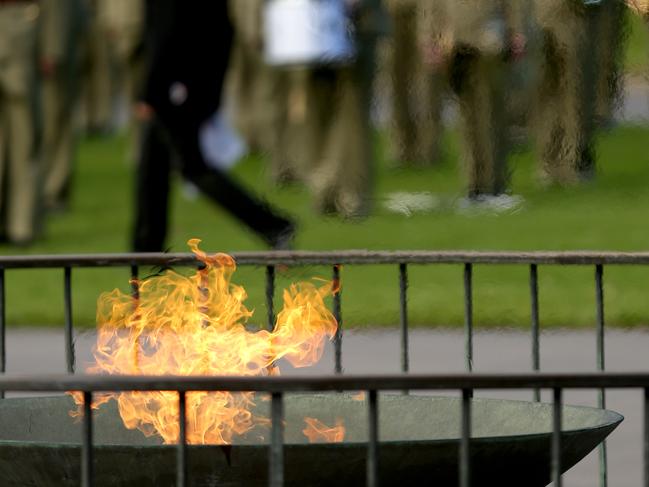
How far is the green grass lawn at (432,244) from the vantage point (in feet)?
29.6

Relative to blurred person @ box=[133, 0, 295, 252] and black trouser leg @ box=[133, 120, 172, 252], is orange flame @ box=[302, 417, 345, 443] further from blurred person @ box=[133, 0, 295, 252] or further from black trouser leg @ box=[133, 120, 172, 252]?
black trouser leg @ box=[133, 120, 172, 252]

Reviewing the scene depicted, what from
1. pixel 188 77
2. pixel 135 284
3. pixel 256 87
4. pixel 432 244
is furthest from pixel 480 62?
pixel 256 87

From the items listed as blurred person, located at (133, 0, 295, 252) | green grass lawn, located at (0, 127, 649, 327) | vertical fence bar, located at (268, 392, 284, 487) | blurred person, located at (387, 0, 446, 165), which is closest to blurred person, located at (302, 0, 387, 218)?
green grass lawn, located at (0, 127, 649, 327)

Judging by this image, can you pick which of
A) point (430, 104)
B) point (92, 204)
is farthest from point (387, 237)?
point (430, 104)

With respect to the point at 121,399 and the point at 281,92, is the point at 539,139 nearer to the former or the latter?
the point at 121,399

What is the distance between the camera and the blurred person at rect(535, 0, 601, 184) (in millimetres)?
4102

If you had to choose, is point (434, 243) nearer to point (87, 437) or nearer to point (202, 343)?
point (202, 343)

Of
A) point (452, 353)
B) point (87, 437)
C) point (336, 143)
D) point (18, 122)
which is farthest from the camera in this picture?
point (336, 143)

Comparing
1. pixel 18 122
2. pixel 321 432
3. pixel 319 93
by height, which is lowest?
pixel 321 432

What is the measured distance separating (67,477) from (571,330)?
539 centimetres

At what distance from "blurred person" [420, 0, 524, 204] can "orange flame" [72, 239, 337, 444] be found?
0.59 meters

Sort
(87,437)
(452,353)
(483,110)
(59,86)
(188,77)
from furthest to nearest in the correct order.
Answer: (59,86) → (188,77) → (452,353) → (483,110) → (87,437)

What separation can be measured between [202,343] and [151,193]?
Result: 6.69 metres

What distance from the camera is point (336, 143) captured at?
13836mm
